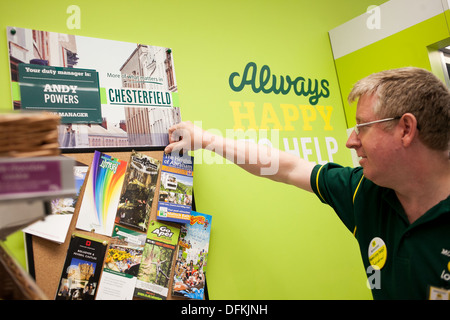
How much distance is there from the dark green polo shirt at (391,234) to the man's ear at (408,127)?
0.22 meters

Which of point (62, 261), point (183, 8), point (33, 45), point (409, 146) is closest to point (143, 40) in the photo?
point (183, 8)

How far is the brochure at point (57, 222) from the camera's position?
4.49ft

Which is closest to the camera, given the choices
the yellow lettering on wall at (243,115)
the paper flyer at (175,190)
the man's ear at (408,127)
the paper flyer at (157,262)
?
the man's ear at (408,127)

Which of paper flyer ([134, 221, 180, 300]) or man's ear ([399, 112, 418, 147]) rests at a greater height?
man's ear ([399, 112, 418, 147])

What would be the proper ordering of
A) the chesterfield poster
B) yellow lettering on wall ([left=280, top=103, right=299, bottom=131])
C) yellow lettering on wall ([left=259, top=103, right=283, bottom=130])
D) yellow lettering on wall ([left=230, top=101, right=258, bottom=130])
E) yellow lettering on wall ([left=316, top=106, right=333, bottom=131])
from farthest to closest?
yellow lettering on wall ([left=316, top=106, right=333, bottom=131]), yellow lettering on wall ([left=280, top=103, right=299, bottom=131]), yellow lettering on wall ([left=259, top=103, right=283, bottom=130]), yellow lettering on wall ([left=230, top=101, right=258, bottom=130]), the chesterfield poster

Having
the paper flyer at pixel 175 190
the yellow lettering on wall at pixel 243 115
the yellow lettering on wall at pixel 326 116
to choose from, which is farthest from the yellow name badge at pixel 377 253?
the yellow lettering on wall at pixel 326 116

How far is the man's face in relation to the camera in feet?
4.44

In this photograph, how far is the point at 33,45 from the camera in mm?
1461

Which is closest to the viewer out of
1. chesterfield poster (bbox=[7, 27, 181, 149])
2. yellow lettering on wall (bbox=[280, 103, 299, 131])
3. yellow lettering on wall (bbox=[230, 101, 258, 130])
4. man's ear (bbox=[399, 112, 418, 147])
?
man's ear (bbox=[399, 112, 418, 147])

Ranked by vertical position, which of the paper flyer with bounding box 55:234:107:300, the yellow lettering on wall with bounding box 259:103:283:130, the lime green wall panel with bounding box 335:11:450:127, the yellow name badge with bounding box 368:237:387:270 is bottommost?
the yellow name badge with bounding box 368:237:387:270

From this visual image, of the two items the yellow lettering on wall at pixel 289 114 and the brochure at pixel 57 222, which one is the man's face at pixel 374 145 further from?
the brochure at pixel 57 222

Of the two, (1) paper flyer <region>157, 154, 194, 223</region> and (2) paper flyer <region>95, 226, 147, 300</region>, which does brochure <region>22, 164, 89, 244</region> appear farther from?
(1) paper flyer <region>157, 154, 194, 223</region>

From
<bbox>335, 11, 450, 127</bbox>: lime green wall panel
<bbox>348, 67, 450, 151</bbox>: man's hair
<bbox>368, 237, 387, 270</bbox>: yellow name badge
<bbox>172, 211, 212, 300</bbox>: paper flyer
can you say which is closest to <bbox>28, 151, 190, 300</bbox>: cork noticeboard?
<bbox>172, 211, 212, 300</bbox>: paper flyer
